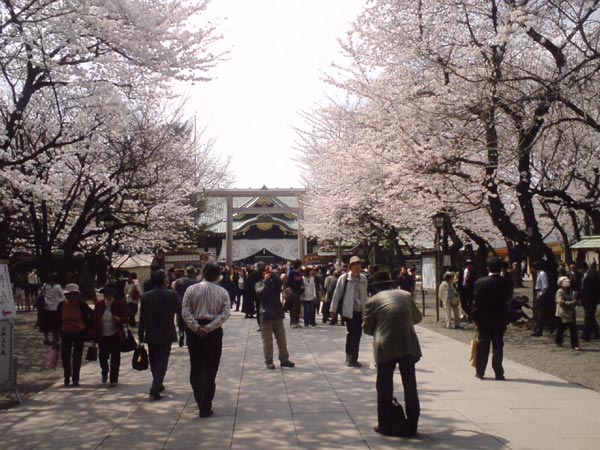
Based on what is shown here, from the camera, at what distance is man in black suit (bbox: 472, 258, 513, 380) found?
892 cm

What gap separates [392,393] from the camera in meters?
6.16

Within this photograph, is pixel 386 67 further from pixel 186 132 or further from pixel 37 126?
pixel 186 132

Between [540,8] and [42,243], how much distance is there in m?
12.7

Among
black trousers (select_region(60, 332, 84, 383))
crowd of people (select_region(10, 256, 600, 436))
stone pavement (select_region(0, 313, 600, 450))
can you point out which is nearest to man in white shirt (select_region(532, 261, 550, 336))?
crowd of people (select_region(10, 256, 600, 436))

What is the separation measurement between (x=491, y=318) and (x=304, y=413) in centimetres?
323

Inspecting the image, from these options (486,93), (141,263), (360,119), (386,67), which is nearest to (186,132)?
(141,263)

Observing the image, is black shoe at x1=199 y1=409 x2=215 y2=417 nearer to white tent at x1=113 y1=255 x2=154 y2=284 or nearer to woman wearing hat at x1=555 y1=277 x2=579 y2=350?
woman wearing hat at x1=555 y1=277 x2=579 y2=350

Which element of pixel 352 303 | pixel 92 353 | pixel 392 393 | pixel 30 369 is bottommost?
pixel 30 369

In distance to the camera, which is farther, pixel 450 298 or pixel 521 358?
pixel 450 298

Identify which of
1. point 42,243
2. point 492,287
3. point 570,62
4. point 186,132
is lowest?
point 492,287

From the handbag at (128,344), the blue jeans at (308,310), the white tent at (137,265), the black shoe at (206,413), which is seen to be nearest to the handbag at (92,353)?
the handbag at (128,344)

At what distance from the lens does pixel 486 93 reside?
12.9m

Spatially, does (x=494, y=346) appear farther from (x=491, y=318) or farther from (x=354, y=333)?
(x=354, y=333)

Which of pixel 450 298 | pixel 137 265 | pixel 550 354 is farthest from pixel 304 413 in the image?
pixel 137 265
